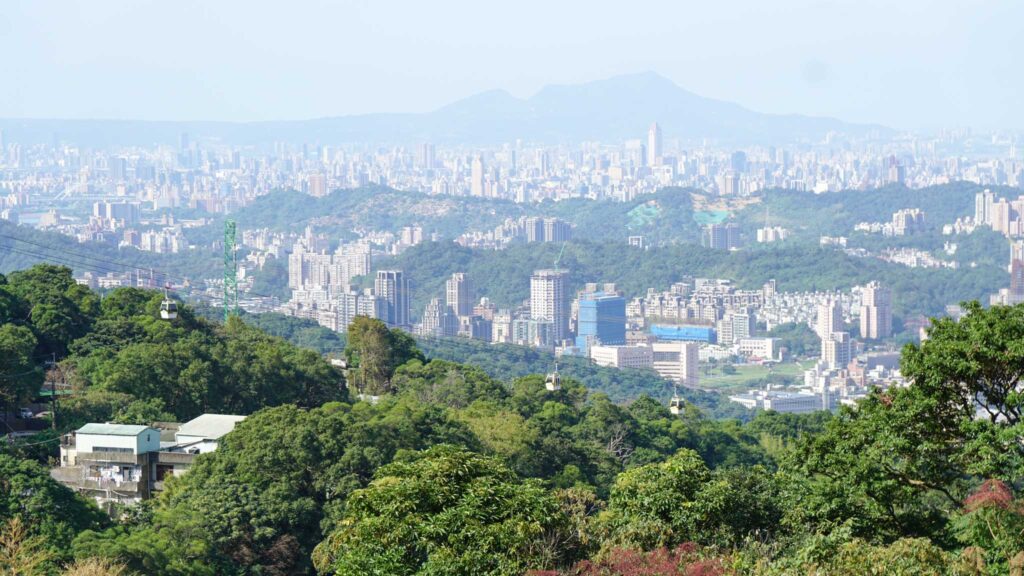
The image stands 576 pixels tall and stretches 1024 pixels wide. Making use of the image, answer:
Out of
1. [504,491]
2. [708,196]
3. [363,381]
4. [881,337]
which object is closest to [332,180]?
[708,196]

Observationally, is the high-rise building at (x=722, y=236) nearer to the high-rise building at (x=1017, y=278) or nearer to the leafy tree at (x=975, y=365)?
the high-rise building at (x=1017, y=278)

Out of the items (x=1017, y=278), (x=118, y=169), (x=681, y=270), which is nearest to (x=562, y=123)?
(x=118, y=169)

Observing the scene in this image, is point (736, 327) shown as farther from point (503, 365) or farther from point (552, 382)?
point (552, 382)

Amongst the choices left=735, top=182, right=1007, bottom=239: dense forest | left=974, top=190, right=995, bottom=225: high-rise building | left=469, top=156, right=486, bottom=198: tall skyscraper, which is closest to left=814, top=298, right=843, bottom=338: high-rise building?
left=974, top=190, right=995, bottom=225: high-rise building

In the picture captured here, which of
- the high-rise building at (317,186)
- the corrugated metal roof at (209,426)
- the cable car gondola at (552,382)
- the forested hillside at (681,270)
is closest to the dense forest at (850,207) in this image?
the forested hillside at (681,270)

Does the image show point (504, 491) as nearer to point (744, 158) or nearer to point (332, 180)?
point (332, 180)
